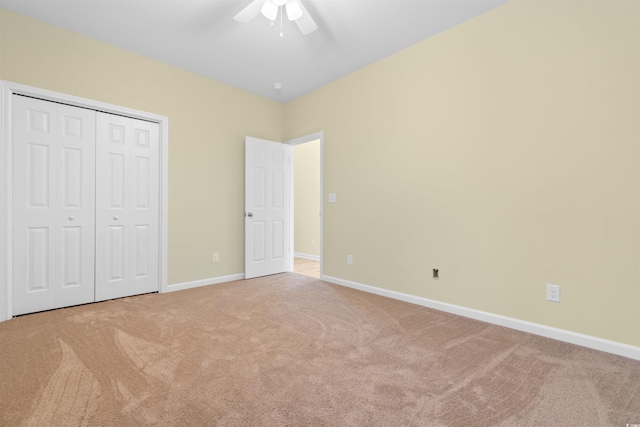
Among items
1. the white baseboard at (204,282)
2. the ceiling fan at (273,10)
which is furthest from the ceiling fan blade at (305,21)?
the white baseboard at (204,282)

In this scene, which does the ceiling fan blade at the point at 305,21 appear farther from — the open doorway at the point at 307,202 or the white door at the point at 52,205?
the open doorway at the point at 307,202

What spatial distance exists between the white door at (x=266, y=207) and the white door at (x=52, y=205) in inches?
68.5

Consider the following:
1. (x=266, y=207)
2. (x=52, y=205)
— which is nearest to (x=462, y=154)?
(x=266, y=207)

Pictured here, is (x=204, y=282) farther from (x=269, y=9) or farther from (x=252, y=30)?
(x=269, y=9)

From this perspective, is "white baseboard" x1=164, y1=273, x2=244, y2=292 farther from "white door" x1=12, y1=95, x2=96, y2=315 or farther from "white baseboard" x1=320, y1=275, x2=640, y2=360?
"white baseboard" x1=320, y1=275, x2=640, y2=360

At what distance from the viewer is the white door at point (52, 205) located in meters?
2.64

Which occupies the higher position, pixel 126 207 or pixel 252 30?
pixel 252 30

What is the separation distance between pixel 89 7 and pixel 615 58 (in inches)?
160

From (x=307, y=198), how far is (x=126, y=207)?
360cm

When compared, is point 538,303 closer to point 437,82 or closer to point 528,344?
point 528,344

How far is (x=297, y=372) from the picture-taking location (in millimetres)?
1722

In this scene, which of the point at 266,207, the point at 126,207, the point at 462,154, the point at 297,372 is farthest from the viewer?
the point at 266,207

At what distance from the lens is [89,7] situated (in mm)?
2521

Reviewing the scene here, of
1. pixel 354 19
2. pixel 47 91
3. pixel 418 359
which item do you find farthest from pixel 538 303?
pixel 47 91
